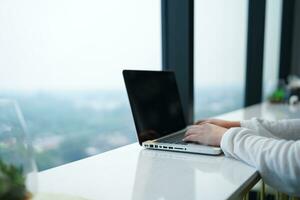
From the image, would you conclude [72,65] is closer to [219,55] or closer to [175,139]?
[175,139]

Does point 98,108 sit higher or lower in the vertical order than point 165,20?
lower

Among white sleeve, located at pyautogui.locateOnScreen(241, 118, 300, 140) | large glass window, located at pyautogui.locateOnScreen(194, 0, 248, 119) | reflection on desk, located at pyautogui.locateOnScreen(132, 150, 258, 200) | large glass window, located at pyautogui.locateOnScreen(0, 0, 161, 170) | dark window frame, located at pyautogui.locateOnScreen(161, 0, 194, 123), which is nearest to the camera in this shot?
reflection on desk, located at pyautogui.locateOnScreen(132, 150, 258, 200)

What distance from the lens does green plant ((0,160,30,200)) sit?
0.46 metres

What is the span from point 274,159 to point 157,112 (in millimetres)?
471

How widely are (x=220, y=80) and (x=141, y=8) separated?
0.77m

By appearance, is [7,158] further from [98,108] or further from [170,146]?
[98,108]

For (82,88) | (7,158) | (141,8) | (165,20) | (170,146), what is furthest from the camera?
(165,20)

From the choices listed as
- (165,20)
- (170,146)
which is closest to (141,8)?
(165,20)

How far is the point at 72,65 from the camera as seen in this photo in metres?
1.13

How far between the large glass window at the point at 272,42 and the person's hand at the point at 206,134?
171 centimetres

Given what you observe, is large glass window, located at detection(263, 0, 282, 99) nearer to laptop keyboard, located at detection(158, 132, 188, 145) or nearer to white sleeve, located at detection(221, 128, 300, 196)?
laptop keyboard, located at detection(158, 132, 188, 145)

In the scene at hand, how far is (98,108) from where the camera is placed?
4.09 feet

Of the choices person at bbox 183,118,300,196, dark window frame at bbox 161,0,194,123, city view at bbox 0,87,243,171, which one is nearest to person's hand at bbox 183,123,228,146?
person at bbox 183,118,300,196

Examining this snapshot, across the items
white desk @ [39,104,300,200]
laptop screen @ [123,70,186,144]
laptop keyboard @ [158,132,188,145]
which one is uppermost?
laptop screen @ [123,70,186,144]
